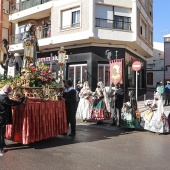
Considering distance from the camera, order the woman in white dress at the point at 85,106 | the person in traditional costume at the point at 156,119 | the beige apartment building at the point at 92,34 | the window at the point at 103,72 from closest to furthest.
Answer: the person in traditional costume at the point at 156,119 → the woman in white dress at the point at 85,106 → the beige apartment building at the point at 92,34 → the window at the point at 103,72

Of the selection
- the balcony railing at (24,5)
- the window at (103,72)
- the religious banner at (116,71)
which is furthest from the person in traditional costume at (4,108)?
the balcony railing at (24,5)

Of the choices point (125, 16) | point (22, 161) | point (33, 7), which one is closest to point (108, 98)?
point (22, 161)

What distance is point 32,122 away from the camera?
6.61 metres

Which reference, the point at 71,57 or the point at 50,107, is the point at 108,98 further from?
the point at 71,57

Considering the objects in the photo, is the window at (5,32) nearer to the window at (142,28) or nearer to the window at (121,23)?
the window at (121,23)

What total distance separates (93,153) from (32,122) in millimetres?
1852

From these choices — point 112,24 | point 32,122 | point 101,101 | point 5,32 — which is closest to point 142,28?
point 112,24

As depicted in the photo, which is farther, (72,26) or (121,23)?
(121,23)

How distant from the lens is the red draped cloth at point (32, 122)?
21.4 feet

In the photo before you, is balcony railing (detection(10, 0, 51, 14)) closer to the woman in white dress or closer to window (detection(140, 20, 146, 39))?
window (detection(140, 20, 146, 39))

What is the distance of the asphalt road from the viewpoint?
202 inches

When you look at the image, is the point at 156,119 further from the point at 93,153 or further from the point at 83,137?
the point at 93,153

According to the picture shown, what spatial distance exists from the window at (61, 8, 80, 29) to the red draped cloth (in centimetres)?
1380

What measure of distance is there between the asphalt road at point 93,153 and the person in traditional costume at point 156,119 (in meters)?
0.34
